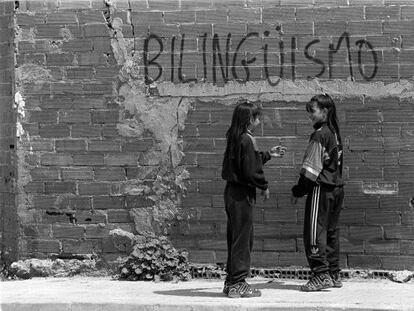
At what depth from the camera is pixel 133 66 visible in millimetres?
8711

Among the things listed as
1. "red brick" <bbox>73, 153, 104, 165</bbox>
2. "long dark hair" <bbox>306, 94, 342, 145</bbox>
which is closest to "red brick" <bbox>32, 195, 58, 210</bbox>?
"red brick" <bbox>73, 153, 104, 165</bbox>

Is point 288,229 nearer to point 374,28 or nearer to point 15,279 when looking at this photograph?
point 374,28

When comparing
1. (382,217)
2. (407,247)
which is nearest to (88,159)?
(382,217)

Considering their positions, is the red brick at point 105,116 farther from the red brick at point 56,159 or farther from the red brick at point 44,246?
the red brick at point 44,246

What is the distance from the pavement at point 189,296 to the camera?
23.3ft

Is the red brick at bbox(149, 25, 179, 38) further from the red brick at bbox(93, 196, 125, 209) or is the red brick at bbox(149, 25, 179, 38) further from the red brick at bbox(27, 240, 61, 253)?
the red brick at bbox(27, 240, 61, 253)

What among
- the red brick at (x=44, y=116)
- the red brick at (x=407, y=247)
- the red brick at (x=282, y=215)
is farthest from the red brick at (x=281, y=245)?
the red brick at (x=44, y=116)

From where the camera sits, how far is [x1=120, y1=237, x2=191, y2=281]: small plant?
8.48 metres

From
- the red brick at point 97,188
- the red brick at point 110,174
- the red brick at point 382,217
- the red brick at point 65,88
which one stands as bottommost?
the red brick at point 382,217

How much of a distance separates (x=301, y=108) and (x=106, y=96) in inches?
78.1

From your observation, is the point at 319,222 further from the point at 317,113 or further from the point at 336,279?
the point at 317,113

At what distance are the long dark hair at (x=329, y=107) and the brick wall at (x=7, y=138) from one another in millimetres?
3214

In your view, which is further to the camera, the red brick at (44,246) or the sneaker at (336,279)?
the red brick at (44,246)

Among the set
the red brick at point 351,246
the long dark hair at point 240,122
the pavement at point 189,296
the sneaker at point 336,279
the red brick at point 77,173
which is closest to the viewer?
the pavement at point 189,296
